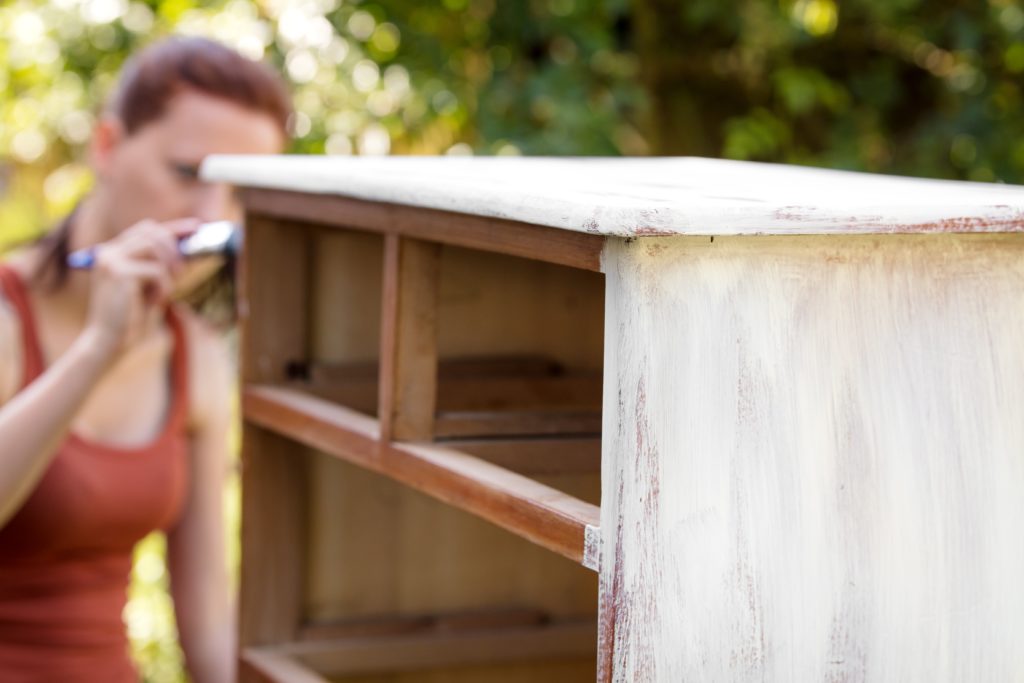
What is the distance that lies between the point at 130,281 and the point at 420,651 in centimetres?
65

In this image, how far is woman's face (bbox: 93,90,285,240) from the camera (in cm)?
205

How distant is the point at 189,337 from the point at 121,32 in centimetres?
148

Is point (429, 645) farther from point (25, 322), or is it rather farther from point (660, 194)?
point (660, 194)

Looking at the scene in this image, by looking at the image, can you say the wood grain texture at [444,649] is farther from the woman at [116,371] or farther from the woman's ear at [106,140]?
the woman's ear at [106,140]

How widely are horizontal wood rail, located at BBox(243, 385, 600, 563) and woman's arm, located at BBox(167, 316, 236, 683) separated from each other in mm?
637

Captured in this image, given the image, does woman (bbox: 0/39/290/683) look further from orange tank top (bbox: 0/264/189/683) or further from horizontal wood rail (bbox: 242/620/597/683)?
horizontal wood rail (bbox: 242/620/597/683)

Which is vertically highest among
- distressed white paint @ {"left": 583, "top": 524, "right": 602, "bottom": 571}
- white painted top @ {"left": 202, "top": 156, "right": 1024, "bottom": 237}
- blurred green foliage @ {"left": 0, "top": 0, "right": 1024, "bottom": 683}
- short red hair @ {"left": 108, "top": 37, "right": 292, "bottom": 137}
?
blurred green foliage @ {"left": 0, "top": 0, "right": 1024, "bottom": 683}

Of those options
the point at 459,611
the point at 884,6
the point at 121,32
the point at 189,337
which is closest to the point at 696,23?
the point at 884,6

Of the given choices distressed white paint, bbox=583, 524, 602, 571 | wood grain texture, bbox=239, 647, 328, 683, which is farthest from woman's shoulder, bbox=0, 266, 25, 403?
distressed white paint, bbox=583, 524, 602, 571

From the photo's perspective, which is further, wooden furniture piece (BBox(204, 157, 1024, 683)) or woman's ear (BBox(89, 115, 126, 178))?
woman's ear (BBox(89, 115, 126, 178))

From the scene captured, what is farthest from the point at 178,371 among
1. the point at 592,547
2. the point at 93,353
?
the point at 592,547

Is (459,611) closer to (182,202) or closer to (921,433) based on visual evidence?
(182,202)

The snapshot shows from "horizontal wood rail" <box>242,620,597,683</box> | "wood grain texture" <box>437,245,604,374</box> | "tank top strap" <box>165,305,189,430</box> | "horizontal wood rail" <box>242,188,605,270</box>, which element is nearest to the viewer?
"horizontal wood rail" <box>242,188,605,270</box>

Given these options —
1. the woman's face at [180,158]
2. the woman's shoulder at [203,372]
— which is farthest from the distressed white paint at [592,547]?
the woman's shoulder at [203,372]
